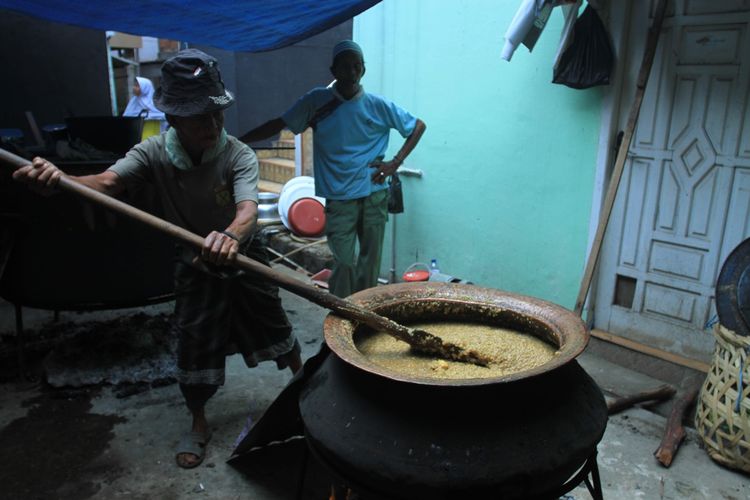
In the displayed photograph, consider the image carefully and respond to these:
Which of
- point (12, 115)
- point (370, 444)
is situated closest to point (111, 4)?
point (370, 444)

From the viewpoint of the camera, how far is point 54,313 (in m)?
4.82

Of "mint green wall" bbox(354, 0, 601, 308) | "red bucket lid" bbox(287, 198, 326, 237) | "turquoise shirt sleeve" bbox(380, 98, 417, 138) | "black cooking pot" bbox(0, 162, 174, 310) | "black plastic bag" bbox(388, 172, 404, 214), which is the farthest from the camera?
"red bucket lid" bbox(287, 198, 326, 237)

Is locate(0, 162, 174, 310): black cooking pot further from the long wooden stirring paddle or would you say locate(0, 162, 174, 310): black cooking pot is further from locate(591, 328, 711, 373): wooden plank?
locate(591, 328, 711, 373): wooden plank

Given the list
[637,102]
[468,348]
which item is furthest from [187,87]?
[637,102]

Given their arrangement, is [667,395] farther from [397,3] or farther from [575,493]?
[397,3]

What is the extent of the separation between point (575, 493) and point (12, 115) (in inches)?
315

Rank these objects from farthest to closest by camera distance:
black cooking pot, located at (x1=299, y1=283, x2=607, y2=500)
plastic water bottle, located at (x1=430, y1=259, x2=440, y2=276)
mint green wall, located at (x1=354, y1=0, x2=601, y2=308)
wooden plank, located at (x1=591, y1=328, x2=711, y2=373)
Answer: plastic water bottle, located at (x1=430, y1=259, x2=440, y2=276) < mint green wall, located at (x1=354, y1=0, x2=601, y2=308) < wooden plank, located at (x1=591, y1=328, x2=711, y2=373) < black cooking pot, located at (x1=299, y1=283, x2=607, y2=500)

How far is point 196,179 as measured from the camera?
287cm

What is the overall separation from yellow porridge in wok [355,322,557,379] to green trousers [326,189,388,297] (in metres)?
2.12

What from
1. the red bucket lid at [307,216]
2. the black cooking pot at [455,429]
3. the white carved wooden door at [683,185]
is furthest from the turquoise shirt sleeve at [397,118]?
the black cooking pot at [455,429]

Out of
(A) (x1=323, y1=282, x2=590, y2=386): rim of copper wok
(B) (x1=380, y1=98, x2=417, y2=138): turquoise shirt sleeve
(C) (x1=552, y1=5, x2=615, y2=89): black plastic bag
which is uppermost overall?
(C) (x1=552, y1=5, x2=615, y2=89): black plastic bag

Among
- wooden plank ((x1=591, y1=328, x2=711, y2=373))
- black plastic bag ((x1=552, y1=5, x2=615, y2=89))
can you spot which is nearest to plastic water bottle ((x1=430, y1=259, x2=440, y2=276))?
wooden plank ((x1=591, y1=328, x2=711, y2=373))

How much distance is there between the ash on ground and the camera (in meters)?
3.81

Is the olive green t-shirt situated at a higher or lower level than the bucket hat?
lower
